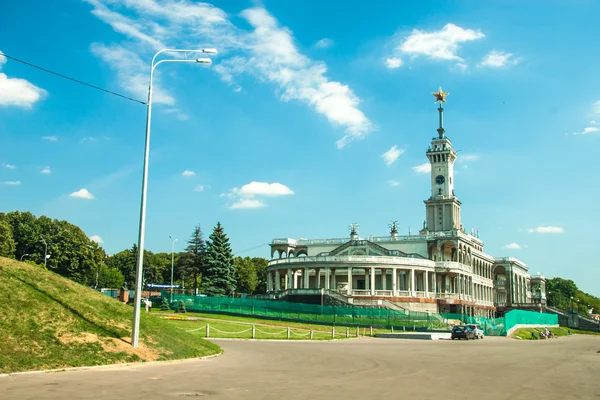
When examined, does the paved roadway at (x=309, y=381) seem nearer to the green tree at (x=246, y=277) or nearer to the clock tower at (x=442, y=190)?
the clock tower at (x=442, y=190)

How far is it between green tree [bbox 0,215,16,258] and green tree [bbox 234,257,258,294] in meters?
59.8

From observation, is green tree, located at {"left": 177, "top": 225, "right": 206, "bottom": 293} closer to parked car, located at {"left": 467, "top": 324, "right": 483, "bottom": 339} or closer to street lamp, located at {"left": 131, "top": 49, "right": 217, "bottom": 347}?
parked car, located at {"left": 467, "top": 324, "right": 483, "bottom": 339}

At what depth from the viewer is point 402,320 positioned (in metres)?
61.2

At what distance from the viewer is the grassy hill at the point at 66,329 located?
58.7 ft

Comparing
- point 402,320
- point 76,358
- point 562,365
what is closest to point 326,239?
point 402,320

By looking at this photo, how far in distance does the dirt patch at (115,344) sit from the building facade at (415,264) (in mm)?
56954

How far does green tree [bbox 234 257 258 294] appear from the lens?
145m

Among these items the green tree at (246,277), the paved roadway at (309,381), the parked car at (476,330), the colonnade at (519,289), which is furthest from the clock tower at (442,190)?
the paved roadway at (309,381)

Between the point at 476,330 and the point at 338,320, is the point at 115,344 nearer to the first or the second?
the point at 476,330

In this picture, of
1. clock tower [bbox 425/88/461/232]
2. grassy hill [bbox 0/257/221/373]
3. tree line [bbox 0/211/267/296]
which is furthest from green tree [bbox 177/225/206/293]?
grassy hill [bbox 0/257/221/373]

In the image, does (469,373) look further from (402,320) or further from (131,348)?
(402,320)

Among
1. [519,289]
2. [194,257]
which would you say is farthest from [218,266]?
[519,289]

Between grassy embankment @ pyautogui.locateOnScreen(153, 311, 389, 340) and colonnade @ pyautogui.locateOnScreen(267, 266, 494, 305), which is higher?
colonnade @ pyautogui.locateOnScreen(267, 266, 494, 305)

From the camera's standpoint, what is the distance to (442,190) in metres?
116
